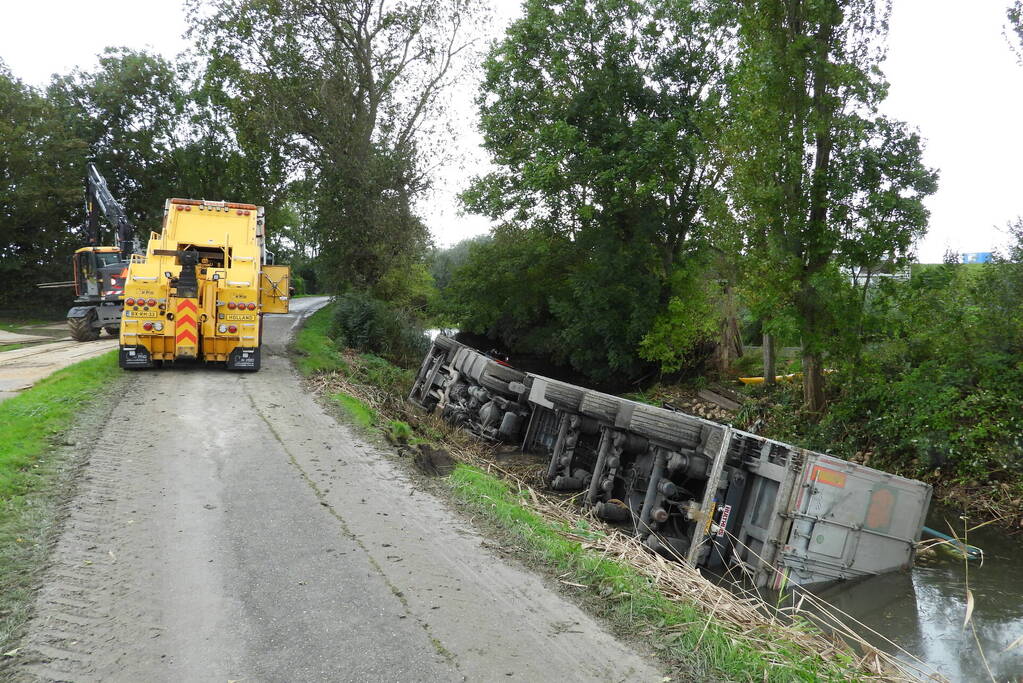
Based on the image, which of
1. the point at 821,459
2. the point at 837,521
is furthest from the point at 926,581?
the point at 821,459

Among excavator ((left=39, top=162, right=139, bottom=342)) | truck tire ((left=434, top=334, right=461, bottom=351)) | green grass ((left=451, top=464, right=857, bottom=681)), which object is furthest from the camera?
excavator ((left=39, top=162, right=139, bottom=342))

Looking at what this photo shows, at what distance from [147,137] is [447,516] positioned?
130ft

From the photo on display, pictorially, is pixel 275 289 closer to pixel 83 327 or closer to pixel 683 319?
pixel 83 327

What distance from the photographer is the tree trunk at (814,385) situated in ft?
52.9

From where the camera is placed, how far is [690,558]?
9.32m

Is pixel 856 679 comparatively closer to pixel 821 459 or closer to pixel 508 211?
pixel 821 459

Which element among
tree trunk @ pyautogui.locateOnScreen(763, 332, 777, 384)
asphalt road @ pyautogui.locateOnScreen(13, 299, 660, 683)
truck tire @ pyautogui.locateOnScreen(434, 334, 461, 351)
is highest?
tree trunk @ pyautogui.locateOnScreen(763, 332, 777, 384)

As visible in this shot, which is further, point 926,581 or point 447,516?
point 926,581

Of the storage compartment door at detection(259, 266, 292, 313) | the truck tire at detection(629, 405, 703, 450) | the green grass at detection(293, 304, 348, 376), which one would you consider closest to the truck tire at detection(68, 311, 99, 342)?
the green grass at detection(293, 304, 348, 376)

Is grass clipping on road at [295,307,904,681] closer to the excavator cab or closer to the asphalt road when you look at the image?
the asphalt road

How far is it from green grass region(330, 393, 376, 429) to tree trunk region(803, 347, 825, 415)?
9387 mm

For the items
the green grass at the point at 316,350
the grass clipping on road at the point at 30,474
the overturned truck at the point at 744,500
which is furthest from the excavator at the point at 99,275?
the overturned truck at the point at 744,500

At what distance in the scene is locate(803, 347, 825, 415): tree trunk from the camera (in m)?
16.1

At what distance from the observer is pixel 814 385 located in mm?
16266
